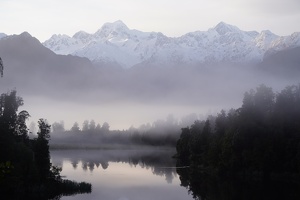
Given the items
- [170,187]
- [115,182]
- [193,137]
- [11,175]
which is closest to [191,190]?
[170,187]

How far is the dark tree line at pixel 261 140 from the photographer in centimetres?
13212

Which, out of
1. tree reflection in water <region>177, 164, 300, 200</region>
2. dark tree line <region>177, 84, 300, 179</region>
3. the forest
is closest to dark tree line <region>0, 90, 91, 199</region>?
tree reflection in water <region>177, 164, 300, 200</region>

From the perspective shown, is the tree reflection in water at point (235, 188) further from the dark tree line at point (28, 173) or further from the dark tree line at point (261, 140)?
the dark tree line at point (28, 173)

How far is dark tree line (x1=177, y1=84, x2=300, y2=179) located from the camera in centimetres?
13212

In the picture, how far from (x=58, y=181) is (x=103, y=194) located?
9130 millimetres

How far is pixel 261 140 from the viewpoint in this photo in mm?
137125

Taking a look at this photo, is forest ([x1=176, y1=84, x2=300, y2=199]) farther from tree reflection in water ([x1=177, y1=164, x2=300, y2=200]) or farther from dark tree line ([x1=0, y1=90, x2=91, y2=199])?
dark tree line ([x1=0, y1=90, x2=91, y2=199])

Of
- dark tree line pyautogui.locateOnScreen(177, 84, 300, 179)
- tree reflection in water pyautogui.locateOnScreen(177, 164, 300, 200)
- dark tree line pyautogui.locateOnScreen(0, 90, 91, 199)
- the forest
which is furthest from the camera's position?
dark tree line pyautogui.locateOnScreen(177, 84, 300, 179)

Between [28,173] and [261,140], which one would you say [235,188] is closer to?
[261,140]

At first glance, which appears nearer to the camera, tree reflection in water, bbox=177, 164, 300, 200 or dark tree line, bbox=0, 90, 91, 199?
dark tree line, bbox=0, 90, 91, 199

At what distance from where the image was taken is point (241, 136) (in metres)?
138

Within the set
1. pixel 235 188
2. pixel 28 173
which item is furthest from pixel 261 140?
pixel 28 173

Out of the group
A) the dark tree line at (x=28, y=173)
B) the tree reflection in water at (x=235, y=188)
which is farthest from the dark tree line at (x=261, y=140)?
the dark tree line at (x=28, y=173)

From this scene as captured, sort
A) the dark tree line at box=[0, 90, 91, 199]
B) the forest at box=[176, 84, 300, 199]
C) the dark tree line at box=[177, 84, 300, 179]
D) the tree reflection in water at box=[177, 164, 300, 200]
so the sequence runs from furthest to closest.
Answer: the dark tree line at box=[177, 84, 300, 179] → the forest at box=[176, 84, 300, 199] → the tree reflection in water at box=[177, 164, 300, 200] → the dark tree line at box=[0, 90, 91, 199]
